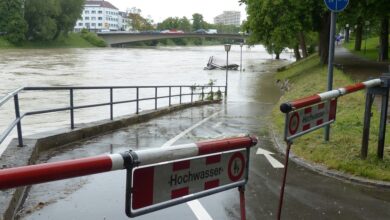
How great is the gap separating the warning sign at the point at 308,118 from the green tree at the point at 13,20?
87149 mm

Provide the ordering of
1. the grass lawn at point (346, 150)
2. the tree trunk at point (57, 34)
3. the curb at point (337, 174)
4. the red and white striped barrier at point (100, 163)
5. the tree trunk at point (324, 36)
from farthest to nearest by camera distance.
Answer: the tree trunk at point (57, 34)
the tree trunk at point (324, 36)
the grass lawn at point (346, 150)
the curb at point (337, 174)
the red and white striped barrier at point (100, 163)

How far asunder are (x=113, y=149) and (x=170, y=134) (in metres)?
2.39

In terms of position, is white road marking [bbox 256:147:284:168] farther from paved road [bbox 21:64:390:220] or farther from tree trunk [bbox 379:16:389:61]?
tree trunk [bbox 379:16:389:61]

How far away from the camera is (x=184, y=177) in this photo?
9.54 feet

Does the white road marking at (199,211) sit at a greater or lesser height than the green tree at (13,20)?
lesser

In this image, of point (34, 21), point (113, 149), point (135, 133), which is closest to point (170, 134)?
point (135, 133)

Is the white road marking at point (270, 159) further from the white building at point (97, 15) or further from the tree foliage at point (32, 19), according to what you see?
the white building at point (97, 15)

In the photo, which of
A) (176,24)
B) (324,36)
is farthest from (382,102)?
(176,24)

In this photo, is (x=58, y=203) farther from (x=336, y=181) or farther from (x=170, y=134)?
(x=170, y=134)

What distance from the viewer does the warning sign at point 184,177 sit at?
8.85 feet

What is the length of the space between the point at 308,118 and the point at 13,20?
8928 centimetres

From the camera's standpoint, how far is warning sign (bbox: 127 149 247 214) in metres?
2.70

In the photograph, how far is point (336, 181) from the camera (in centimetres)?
620

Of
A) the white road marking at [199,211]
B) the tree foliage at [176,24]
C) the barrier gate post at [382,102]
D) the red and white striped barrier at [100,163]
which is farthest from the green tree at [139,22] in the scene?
the red and white striped barrier at [100,163]
